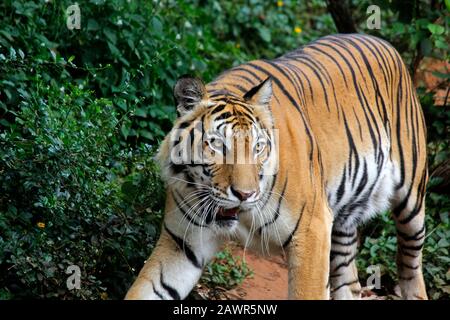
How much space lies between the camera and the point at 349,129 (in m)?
5.54

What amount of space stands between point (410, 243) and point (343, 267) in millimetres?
483

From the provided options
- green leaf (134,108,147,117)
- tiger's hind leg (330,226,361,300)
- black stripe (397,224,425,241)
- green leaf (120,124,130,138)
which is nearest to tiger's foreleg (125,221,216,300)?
tiger's hind leg (330,226,361,300)

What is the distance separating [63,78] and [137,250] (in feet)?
6.05

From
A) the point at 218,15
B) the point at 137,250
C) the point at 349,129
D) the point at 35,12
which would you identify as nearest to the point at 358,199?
the point at 349,129

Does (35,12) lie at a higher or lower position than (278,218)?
higher

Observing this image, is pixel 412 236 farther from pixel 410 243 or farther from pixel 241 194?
pixel 241 194

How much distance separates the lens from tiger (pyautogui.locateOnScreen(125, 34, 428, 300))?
4.52m

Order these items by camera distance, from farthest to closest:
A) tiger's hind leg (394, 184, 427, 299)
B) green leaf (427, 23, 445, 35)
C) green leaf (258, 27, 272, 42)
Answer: green leaf (258, 27, 272, 42) → green leaf (427, 23, 445, 35) → tiger's hind leg (394, 184, 427, 299)

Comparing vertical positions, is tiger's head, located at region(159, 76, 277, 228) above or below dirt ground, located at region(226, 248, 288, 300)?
above

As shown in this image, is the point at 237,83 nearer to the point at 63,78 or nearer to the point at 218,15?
the point at 63,78

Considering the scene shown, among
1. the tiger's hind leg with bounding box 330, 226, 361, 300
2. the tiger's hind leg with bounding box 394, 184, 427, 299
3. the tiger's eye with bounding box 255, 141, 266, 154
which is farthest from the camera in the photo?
the tiger's hind leg with bounding box 330, 226, 361, 300
